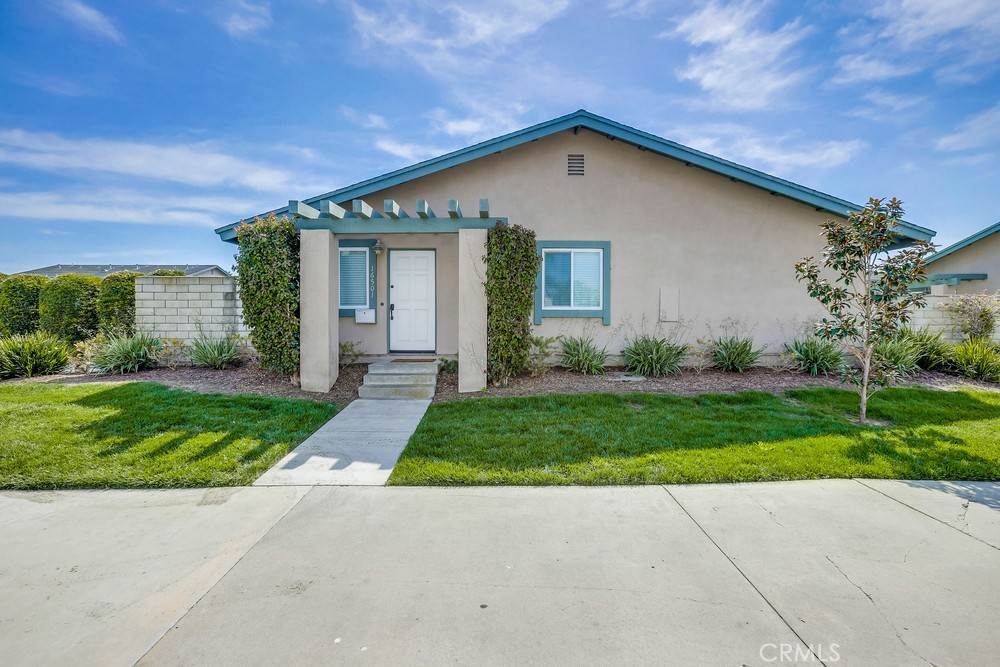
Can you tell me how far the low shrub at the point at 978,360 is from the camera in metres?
9.01

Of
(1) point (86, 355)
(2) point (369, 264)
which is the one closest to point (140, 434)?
(2) point (369, 264)

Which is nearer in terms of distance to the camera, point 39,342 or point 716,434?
point 716,434

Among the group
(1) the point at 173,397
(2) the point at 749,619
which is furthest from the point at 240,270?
(2) the point at 749,619

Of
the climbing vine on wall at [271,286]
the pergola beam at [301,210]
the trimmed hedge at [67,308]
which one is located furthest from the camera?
the trimmed hedge at [67,308]

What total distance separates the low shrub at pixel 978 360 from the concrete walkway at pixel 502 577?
699 centimetres

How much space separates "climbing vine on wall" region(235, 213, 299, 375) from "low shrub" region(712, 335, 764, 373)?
27.1 ft

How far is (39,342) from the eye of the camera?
9.50m

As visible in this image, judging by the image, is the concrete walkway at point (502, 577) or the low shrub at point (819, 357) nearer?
the concrete walkway at point (502, 577)

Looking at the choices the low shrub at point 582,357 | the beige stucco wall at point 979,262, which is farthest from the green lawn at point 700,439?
the beige stucco wall at point 979,262

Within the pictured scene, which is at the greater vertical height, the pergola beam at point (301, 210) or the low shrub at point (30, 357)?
the pergola beam at point (301, 210)

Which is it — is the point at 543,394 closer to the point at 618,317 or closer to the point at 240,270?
the point at 618,317

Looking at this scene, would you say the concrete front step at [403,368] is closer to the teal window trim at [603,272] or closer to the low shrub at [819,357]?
the teal window trim at [603,272]

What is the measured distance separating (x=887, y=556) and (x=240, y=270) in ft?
30.3

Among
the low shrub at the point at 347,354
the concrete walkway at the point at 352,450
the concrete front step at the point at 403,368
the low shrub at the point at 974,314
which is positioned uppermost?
the low shrub at the point at 974,314
